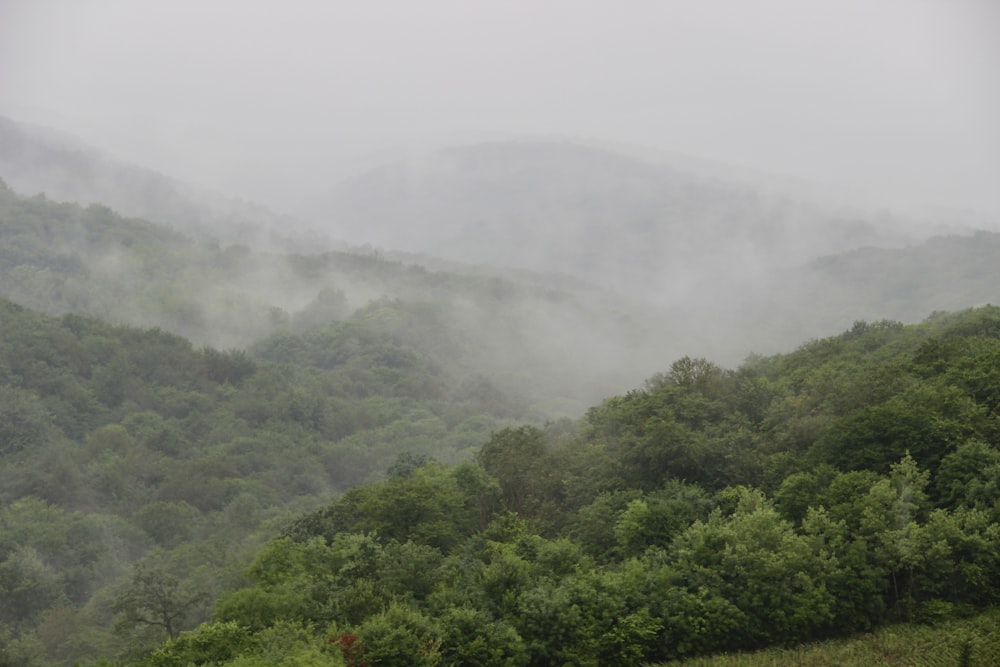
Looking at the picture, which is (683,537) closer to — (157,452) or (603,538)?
(603,538)

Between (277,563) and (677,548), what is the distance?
19.7 m

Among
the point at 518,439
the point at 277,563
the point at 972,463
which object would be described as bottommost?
the point at 277,563

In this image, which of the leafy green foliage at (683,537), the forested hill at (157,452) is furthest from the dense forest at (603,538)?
the forested hill at (157,452)

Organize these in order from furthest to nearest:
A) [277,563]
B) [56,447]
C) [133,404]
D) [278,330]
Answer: [278,330]
[133,404]
[56,447]
[277,563]

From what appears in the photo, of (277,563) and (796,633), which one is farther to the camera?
(277,563)

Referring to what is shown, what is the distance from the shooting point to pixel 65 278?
190125mm

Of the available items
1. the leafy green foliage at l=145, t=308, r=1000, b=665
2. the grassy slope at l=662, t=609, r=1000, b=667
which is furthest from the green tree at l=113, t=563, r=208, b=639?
the grassy slope at l=662, t=609, r=1000, b=667

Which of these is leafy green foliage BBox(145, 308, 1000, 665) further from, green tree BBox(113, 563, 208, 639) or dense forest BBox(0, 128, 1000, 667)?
green tree BBox(113, 563, 208, 639)

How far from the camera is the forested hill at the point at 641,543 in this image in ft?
98.0

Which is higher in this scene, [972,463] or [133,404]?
[972,463]

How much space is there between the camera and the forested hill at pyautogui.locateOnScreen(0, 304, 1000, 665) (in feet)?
98.0

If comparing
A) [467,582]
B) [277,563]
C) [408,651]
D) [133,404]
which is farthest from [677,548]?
[133,404]

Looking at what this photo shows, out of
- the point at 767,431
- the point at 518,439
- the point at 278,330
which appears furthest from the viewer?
the point at 278,330

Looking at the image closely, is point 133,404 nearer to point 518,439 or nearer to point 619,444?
point 518,439
